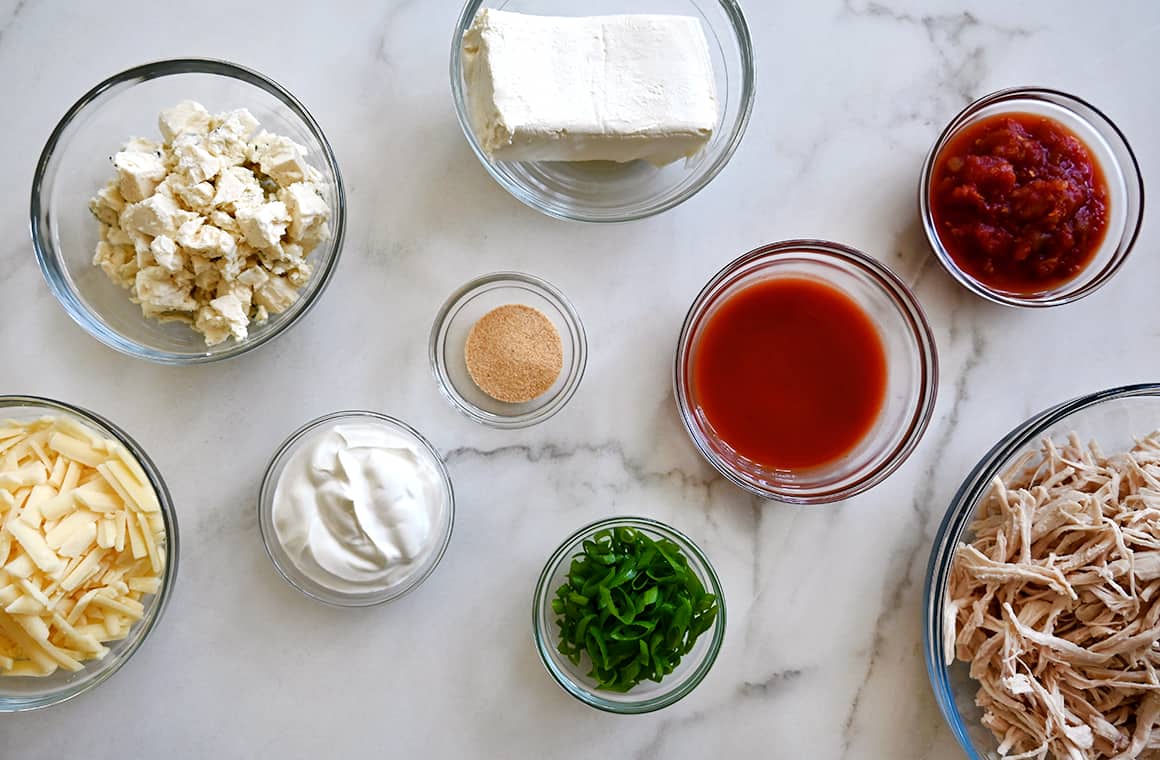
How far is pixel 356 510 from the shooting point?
1674 millimetres

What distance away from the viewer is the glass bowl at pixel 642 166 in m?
1.82

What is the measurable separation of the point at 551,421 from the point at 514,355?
0.61 ft

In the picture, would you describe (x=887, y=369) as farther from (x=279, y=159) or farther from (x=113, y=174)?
(x=113, y=174)

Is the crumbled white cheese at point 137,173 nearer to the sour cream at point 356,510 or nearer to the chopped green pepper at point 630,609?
the sour cream at point 356,510

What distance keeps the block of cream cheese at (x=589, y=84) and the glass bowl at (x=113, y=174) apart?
1.33 ft

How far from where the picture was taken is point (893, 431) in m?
1.89

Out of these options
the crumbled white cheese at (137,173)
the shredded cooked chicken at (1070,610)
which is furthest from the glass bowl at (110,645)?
the shredded cooked chicken at (1070,610)

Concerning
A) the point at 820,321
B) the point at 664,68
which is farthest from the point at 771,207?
the point at 664,68

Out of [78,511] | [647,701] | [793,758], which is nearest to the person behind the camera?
[78,511]

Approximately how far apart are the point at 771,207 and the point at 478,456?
35.7 inches

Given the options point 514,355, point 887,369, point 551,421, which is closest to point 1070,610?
point 887,369

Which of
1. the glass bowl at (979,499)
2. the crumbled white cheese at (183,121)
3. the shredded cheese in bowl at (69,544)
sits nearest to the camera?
the shredded cheese in bowl at (69,544)

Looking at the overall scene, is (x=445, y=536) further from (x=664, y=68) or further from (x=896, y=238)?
(x=896, y=238)

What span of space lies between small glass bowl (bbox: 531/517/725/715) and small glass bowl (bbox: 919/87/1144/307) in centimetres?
88
